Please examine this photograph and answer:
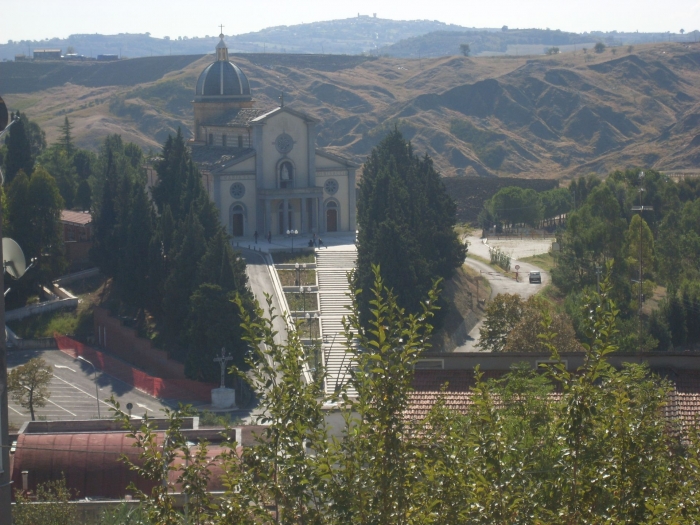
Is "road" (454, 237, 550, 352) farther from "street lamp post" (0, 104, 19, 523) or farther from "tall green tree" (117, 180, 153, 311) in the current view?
"street lamp post" (0, 104, 19, 523)

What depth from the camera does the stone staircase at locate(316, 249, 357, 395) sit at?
116 ft

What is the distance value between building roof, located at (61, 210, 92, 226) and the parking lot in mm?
10824

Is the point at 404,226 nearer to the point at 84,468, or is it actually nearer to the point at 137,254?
the point at 137,254

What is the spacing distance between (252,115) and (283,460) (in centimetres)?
4266

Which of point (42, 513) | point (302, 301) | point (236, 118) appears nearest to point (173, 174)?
point (302, 301)

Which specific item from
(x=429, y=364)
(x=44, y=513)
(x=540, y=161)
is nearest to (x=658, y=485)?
(x=44, y=513)

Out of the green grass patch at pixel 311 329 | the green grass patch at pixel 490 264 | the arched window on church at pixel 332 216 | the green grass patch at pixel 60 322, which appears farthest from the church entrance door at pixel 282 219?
the green grass patch at pixel 311 329

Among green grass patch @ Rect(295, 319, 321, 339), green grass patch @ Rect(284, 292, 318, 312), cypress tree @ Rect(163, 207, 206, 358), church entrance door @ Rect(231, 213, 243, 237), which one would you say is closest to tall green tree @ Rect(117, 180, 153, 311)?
cypress tree @ Rect(163, 207, 206, 358)

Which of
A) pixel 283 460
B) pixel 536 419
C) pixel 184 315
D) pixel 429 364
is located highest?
pixel 283 460

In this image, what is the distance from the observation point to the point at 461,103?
366 feet

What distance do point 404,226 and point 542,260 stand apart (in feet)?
56.2

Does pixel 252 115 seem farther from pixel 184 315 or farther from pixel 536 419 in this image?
pixel 536 419

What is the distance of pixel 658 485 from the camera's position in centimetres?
919

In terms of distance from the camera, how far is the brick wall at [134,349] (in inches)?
1437
